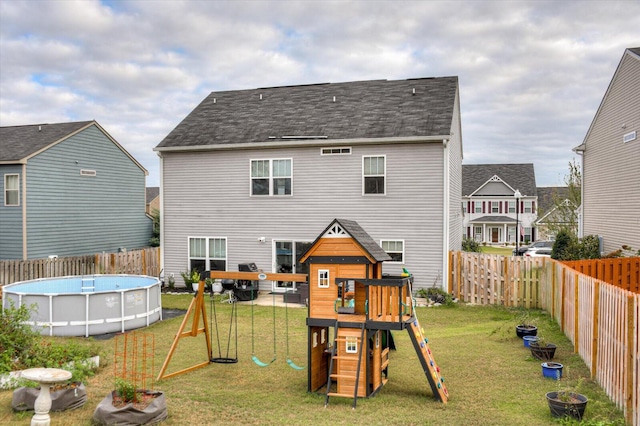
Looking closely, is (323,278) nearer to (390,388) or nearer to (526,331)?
(390,388)

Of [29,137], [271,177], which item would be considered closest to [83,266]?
[271,177]

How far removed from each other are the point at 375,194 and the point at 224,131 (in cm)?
725

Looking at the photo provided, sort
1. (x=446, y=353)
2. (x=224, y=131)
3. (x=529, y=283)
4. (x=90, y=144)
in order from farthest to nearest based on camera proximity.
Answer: (x=90, y=144) → (x=224, y=131) → (x=529, y=283) → (x=446, y=353)

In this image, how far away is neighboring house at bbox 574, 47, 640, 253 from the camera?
19719 millimetres

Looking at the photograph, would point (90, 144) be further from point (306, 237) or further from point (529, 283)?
point (529, 283)

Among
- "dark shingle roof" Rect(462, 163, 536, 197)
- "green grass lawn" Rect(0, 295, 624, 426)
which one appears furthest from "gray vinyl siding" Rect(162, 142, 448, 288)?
"dark shingle roof" Rect(462, 163, 536, 197)

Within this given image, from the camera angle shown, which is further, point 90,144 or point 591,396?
point 90,144

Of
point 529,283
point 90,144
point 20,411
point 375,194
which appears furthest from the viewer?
point 90,144

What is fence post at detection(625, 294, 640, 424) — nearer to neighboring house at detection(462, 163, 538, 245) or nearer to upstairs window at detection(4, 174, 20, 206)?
upstairs window at detection(4, 174, 20, 206)

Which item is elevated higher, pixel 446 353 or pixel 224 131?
pixel 224 131

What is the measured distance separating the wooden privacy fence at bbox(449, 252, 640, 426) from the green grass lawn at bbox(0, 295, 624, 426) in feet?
1.26

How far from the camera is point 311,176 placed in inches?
891

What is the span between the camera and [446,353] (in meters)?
13.4

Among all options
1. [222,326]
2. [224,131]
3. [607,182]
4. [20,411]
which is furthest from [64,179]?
[607,182]
